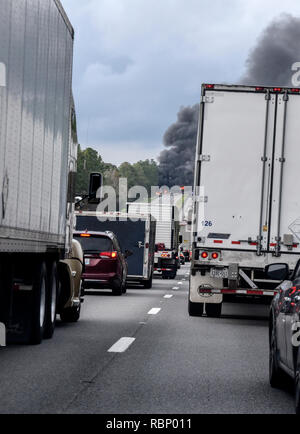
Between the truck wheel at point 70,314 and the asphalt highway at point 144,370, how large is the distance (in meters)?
0.20

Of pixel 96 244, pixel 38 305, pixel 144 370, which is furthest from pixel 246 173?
pixel 96 244

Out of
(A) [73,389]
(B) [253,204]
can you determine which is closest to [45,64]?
(A) [73,389]

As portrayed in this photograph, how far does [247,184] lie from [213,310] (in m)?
2.52

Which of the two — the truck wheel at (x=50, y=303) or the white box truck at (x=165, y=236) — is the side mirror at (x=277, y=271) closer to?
the truck wheel at (x=50, y=303)

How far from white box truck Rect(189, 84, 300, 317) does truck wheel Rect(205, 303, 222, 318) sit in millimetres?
870

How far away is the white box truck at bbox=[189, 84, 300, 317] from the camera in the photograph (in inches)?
661

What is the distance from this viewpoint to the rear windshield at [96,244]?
2536 cm

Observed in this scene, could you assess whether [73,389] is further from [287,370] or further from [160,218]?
[160,218]

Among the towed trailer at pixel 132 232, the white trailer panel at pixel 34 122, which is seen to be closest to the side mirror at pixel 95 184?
the white trailer panel at pixel 34 122

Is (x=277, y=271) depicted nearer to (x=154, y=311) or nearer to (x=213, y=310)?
(x=213, y=310)

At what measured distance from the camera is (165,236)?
143 feet

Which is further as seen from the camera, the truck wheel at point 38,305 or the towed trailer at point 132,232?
the towed trailer at point 132,232

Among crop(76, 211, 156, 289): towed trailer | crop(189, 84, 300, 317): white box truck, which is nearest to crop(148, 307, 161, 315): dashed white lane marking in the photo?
crop(189, 84, 300, 317): white box truck
